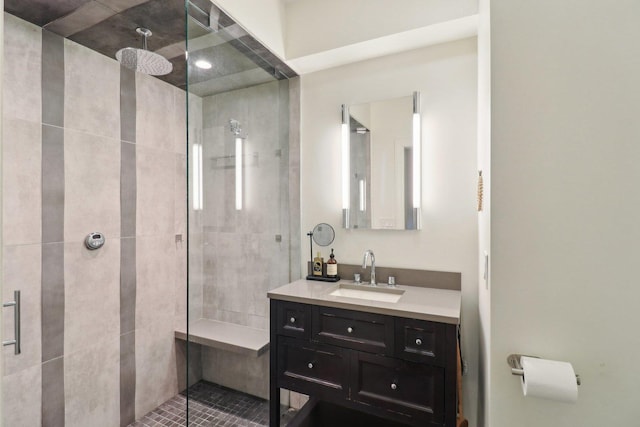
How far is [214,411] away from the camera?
1762 millimetres

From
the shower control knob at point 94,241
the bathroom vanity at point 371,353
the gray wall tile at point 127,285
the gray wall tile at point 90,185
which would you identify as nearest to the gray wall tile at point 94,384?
the gray wall tile at point 127,285

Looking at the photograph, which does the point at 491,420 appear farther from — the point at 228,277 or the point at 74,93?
the point at 74,93

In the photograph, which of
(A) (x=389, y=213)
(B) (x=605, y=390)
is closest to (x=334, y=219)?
(A) (x=389, y=213)

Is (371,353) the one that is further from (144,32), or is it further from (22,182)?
(144,32)

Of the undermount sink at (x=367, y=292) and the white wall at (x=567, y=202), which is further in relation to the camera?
the undermount sink at (x=367, y=292)

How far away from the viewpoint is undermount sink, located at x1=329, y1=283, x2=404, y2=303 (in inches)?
77.0

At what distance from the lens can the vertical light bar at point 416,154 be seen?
6.57 feet

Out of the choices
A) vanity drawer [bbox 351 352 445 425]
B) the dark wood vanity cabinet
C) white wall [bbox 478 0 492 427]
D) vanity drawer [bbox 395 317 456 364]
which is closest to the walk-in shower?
the dark wood vanity cabinet

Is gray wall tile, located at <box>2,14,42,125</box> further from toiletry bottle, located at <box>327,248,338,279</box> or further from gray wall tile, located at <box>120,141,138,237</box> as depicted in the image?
toiletry bottle, located at <box>327,248,338,279</box>

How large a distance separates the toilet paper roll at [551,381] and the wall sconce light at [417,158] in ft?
3.59

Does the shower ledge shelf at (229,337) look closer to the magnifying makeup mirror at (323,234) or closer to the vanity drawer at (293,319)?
the vanity drawer at (293,319)

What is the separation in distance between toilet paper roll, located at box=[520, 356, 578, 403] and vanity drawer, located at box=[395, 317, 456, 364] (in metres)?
0.46

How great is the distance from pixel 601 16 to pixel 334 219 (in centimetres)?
164

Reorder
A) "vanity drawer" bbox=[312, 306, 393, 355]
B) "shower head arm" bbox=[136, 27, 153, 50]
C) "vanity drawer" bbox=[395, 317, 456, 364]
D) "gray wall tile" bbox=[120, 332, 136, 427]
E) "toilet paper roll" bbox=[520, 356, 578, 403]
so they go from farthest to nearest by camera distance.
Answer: "gray wall tile" bbox=[120, 332, 136, 427]
"shower head arm" bbox=[136, 27, 153, 50]
"vanity drawer" bbox=[312, 306, 393, 355]
"vanity drawer" bbox=[395, 317, 456, 364]
"toilet paper roll" bbox=[520, 356, 578, 403]
